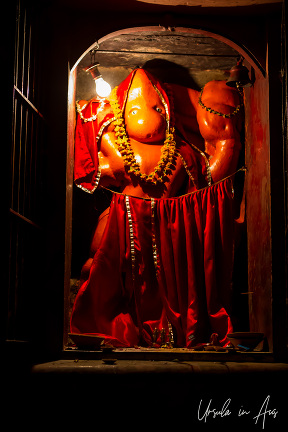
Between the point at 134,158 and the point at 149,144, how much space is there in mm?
247

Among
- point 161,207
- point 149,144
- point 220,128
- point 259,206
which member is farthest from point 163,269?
point 220,128

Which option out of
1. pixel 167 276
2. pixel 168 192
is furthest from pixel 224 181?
pixel 167 276

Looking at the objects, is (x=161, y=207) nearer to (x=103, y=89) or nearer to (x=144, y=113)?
(x=144, y=113)

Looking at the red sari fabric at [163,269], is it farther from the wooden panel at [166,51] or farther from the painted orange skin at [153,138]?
the wooden panel at [166,51]

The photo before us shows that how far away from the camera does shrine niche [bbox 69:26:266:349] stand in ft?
20.2

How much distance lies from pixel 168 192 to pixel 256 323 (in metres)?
1.57

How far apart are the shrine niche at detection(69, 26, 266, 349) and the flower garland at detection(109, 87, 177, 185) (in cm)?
1

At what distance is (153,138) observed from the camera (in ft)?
21.5

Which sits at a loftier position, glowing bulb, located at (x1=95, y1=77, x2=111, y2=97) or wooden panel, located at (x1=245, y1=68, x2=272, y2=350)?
glowing bulb, located at (x1=95, y1=77, x2=111, y2=97)

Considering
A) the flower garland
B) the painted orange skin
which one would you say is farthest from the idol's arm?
the flower garland

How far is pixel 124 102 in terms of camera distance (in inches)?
260

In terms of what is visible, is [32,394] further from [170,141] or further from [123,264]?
[170,141]

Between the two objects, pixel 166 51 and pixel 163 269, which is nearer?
pixel 163 269

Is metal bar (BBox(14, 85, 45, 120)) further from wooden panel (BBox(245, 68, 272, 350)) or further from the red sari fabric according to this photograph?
wooden panel (BBox(245, 68, 272, 350))
